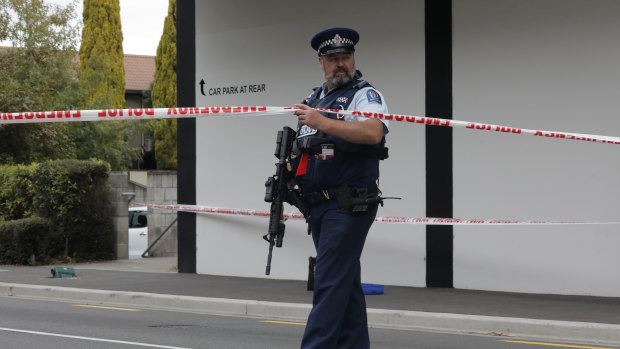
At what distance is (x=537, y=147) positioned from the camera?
11.4 meters

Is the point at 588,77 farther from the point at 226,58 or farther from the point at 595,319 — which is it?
the point at 226,58

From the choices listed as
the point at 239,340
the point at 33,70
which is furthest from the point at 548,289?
the point at 33,70

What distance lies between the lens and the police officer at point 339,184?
5.09 metres

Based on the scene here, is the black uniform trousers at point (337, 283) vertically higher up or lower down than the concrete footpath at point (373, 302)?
higher up

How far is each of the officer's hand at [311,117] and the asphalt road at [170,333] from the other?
325 cm

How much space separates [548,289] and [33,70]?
17.8 meters

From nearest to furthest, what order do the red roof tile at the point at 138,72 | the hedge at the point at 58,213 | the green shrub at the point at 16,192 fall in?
the hedge at the point at 58,213 → the green shrub at the point at 16,192 → the red roof tile at the point at 138,72

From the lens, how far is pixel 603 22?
1080cm

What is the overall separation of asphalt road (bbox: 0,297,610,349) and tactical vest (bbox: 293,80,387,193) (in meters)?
2.93

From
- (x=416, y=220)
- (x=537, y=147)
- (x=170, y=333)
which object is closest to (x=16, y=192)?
(x=416, y=220)

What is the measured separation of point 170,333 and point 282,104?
5515mm

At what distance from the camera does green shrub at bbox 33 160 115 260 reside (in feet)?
55.8

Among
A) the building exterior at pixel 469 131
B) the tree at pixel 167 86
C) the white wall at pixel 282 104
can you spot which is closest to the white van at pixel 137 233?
the white wall at pixel 282 104

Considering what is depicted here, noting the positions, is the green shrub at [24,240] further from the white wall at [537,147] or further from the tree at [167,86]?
the tree at [167,86]
